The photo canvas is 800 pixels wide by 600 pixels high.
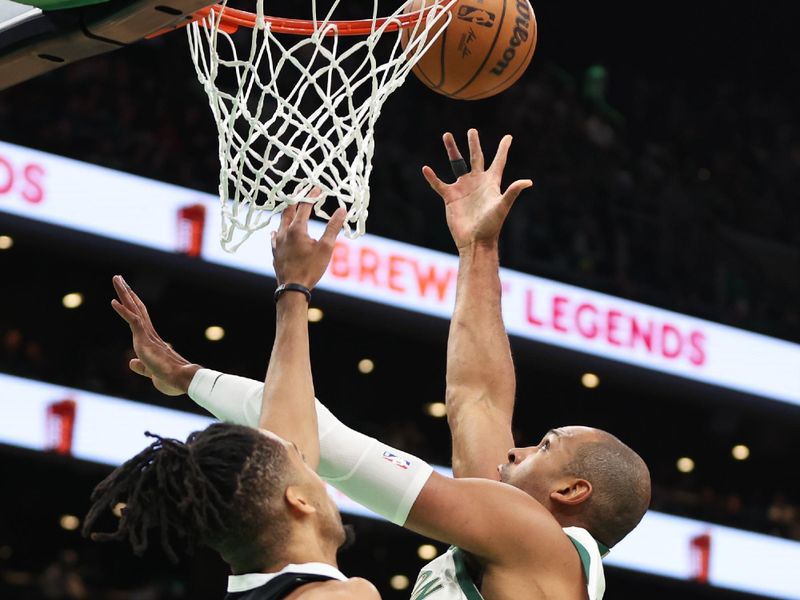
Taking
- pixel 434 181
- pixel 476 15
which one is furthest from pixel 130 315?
pixel 476 15

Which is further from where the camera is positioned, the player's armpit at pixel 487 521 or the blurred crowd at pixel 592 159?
the blurred crowd at pixel 592 159

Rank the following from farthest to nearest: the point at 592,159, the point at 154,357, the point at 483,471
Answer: the point at 592,159, the point at 483,471, the point at 154,357

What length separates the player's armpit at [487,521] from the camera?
2.62 meters

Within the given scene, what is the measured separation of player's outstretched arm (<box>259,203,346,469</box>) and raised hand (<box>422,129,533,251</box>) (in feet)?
2.41

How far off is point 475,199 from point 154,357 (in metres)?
0.93

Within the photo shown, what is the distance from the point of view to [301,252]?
269 centimetres

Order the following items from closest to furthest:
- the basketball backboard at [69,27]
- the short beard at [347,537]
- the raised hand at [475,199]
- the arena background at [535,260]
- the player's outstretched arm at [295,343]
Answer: the short beard at [347,537] → the player's outstretched arm at [295,343] → the basketball backboard at [69,27] → the raised hand at [475,199] → the arena background at [535,260]

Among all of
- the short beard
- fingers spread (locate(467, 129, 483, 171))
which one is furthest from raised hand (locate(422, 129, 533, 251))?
the short beard

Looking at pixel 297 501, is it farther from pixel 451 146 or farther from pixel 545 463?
pixel 451 146

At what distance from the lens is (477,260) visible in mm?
3453

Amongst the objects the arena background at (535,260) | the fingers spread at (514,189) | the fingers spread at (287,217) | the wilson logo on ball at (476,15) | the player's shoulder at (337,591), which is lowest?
the arena background at (535,260)

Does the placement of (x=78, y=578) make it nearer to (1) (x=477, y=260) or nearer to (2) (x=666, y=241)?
(2) (x=666, y=241)

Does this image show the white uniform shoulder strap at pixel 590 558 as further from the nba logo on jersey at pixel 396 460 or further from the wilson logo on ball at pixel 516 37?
the wilson logo on ball at pixel 516 37

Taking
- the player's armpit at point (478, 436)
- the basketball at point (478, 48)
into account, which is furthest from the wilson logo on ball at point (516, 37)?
the player's armpit at point (478, 436)
